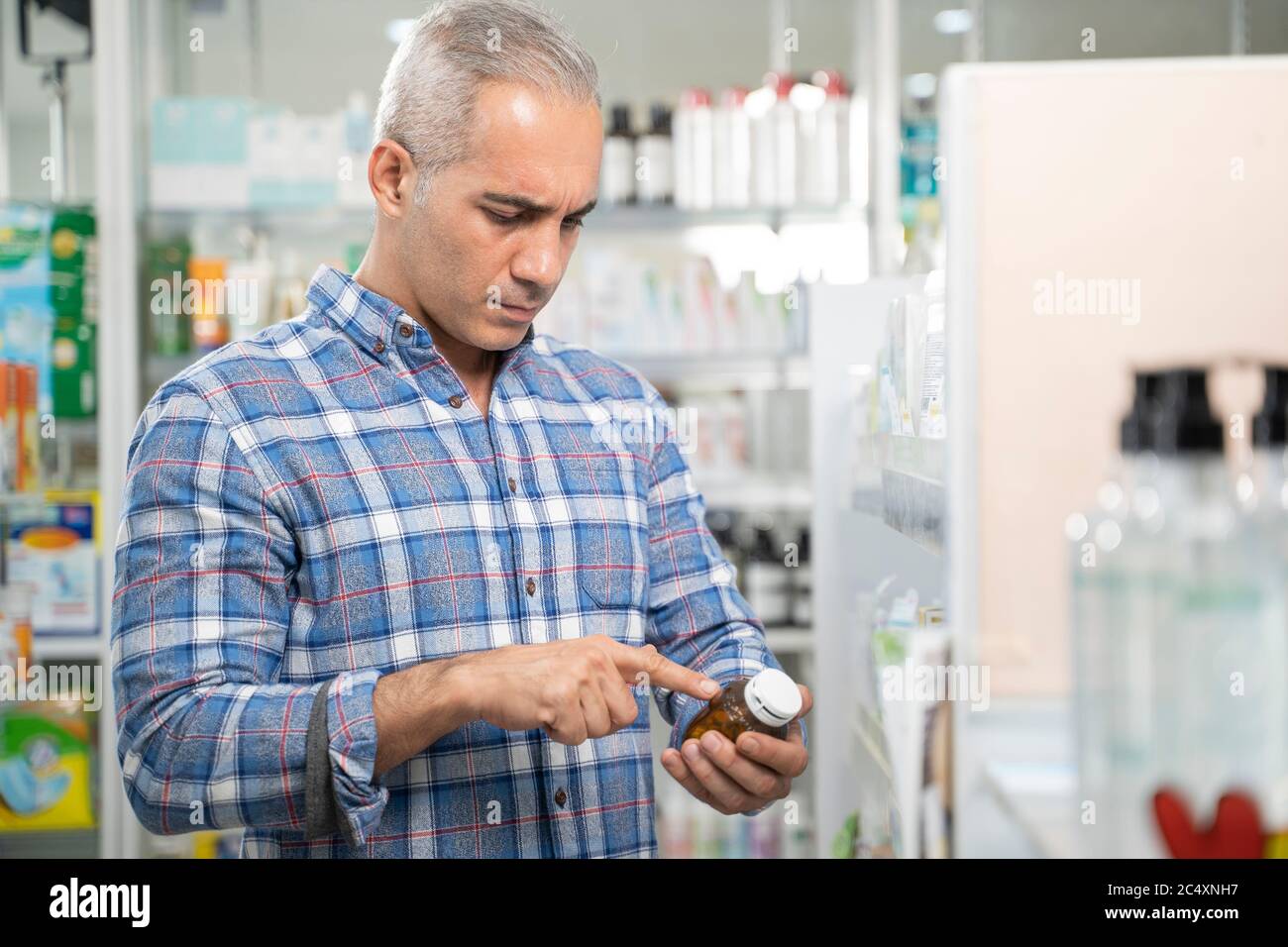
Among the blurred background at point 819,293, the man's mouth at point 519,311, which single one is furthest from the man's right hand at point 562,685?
the man's mouth at point 519,311

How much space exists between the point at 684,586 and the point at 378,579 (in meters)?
0.34

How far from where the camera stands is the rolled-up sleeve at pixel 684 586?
1.17 meters

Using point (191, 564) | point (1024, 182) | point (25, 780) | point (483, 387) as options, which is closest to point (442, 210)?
point (483, 387)

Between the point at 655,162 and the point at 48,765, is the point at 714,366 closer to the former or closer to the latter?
the point at 655,162

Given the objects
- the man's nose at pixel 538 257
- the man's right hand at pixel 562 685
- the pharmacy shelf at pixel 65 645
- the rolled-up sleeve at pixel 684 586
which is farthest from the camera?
the pharmacy shelf at pixel 65 645

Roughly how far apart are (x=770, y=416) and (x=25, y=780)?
191 cm

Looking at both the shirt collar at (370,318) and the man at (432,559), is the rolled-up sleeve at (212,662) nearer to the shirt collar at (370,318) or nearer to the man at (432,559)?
the man at (432,559)

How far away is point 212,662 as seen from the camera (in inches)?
36.7

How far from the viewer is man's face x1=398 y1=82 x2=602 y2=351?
101 cm

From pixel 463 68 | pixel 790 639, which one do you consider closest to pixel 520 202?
pixel 463 68

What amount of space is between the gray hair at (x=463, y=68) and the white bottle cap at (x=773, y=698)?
545 millimetres

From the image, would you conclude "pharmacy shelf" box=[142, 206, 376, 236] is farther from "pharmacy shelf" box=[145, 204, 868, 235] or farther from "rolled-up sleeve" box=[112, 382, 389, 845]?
"rolled-up sleeve" box=[112, 382, 389, 845]

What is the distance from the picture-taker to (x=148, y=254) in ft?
8.32
